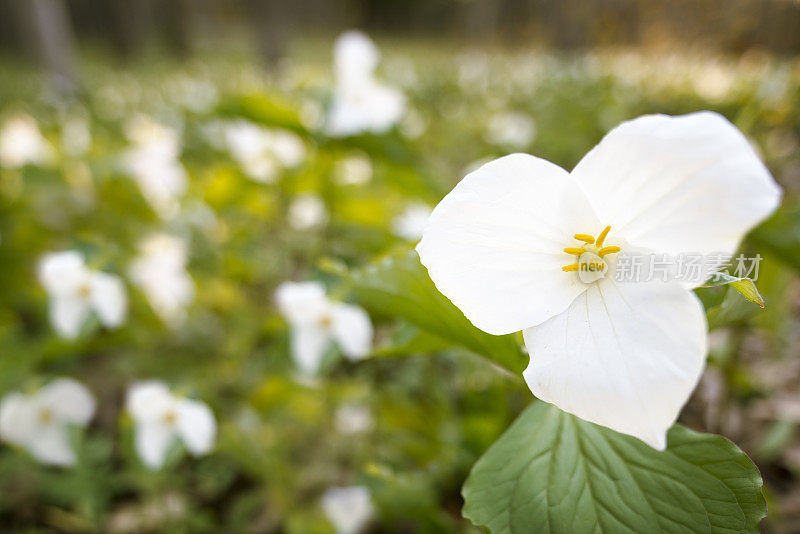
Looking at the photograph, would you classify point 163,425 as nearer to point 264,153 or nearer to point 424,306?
point 424,306

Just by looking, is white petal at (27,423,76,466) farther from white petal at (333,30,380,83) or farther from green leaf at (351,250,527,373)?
white petal at (333,30,380,83)

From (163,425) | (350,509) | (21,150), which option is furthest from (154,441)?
(21,150)

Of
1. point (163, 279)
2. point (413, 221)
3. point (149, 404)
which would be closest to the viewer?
point (149, 404)

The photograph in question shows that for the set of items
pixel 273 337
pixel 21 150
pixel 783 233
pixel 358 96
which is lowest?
pixel 273 337

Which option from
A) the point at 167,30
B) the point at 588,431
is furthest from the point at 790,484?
the point at 167,30

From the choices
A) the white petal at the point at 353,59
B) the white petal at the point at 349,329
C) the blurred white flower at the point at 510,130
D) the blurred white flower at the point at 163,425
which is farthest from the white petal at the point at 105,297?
the blurred white flower at the point at 510,130

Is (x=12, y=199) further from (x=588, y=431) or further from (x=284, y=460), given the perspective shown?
(x=588, y=431)

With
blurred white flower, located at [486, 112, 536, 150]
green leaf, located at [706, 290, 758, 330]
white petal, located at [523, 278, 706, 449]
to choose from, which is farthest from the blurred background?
blurred white flower, located at [486, 112, 536, 150]

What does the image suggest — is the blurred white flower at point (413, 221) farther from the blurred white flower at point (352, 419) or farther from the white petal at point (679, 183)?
the white petal at point (679, 183)
